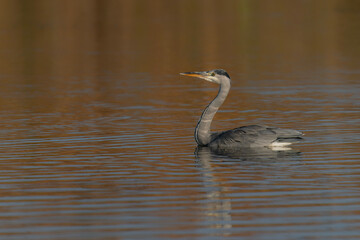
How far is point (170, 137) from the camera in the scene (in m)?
20.2

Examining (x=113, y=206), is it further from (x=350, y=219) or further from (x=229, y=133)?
(x=229, y=133)

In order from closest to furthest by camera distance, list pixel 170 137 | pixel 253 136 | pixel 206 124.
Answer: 1. pixel 253 136
2. pixel 206 124
3. pixel 170 137

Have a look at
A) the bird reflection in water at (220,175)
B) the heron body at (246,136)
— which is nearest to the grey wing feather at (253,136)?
the heron body at (246,136)

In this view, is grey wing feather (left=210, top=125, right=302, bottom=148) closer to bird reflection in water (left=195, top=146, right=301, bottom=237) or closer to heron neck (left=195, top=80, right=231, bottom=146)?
bird reflection in water (left=195, top=146, right=301, bottom=237)

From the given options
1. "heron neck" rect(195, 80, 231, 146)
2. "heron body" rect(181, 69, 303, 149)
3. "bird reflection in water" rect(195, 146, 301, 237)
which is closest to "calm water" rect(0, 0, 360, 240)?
"bird reflection in water" rect(195, 146, 301, 237)

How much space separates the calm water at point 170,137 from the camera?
41.2ft

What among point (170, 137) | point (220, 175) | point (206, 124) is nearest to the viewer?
point (220, 175)

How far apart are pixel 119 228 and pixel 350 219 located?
8.86 feet

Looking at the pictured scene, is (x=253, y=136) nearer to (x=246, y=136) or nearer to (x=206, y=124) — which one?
(x=246, y=136)

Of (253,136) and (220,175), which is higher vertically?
(253,136)

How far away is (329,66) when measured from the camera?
35.6m

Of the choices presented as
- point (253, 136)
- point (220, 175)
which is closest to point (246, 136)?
point (253, 136)

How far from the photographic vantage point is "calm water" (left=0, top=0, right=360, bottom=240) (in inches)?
494

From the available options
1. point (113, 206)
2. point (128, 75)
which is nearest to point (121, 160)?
point (113, 206)
